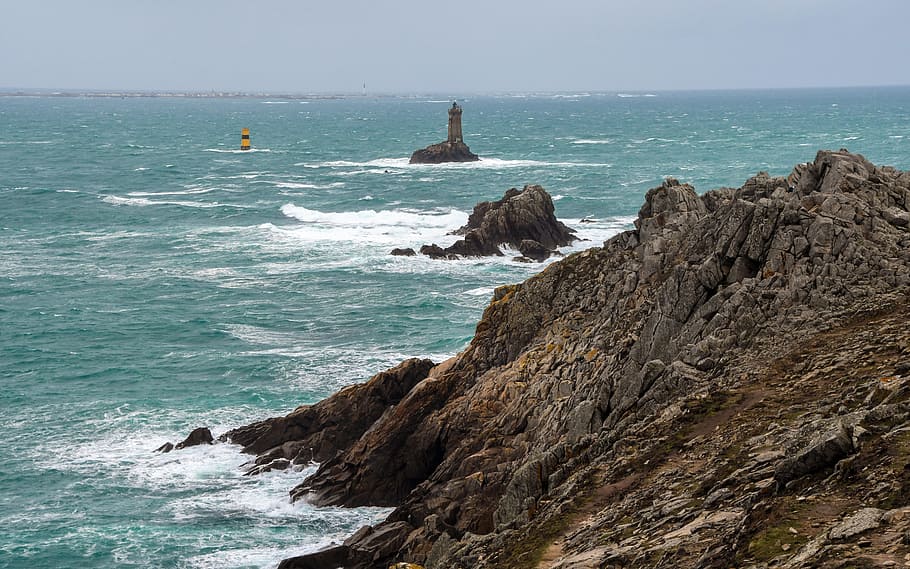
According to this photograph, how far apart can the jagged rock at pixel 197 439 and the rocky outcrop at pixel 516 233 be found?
3341 centimetres

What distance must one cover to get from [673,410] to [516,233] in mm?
49464

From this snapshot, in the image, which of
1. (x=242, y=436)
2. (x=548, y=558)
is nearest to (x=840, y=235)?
(x=548, y=558)

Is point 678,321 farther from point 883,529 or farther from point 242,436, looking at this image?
point 242,436

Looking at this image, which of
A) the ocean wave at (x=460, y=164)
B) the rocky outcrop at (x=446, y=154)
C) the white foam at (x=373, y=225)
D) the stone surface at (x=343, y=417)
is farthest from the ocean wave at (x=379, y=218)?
the stone surface at (x=343, y=417)

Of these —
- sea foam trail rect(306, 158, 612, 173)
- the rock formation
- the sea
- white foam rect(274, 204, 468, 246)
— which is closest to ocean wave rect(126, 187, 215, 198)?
the sea

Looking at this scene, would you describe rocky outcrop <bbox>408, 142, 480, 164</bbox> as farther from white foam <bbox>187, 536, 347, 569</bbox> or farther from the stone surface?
white foam <bbox>187, 536, 347, 569</bbox>

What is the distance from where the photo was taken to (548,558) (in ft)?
53.0

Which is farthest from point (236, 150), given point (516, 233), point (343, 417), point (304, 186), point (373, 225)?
point (343, 417)

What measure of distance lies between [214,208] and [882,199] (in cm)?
7466

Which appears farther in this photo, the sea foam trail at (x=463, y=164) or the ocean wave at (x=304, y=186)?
the sea foam trail at (x=463, y=164)

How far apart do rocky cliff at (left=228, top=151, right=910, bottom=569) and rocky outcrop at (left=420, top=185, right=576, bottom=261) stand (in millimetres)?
34252

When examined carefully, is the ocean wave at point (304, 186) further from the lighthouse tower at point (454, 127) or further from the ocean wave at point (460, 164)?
the lighthouse tower at point (454, 127)

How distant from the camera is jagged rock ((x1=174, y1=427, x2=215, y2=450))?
115ft

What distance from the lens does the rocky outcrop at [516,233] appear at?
67.2 meters
